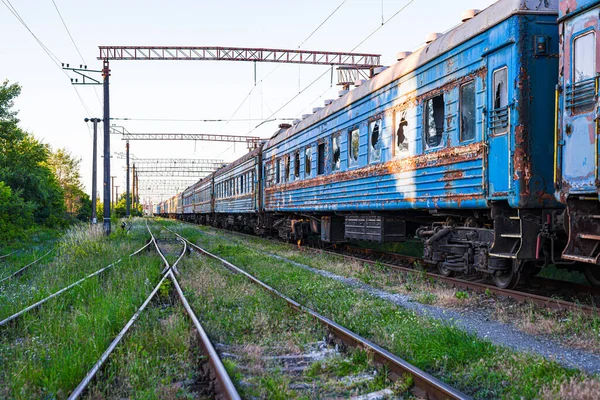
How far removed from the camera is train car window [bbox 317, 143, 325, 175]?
→ 14.8 metres

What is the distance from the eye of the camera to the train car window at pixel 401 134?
10094mm

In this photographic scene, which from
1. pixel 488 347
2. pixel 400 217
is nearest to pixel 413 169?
pixel 400 217

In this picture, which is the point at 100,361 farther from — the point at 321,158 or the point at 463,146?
the point at 321,158

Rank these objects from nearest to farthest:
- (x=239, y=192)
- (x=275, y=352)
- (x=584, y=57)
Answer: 1. (x=275, y=352)
2. (x=584, y=57)
3. (x=239, y=192)

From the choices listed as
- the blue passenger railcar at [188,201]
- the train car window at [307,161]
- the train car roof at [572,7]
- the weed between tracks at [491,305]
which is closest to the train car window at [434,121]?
the weed between tracks at [491,305]

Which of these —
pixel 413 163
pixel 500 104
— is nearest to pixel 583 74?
pixel 500 104

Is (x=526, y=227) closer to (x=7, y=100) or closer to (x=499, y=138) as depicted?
(x=499, y=138)

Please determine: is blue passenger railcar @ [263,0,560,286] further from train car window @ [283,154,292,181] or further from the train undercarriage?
train car window @ [283,154,292,181]

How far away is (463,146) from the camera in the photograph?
324 inches

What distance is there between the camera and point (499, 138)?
734 cm

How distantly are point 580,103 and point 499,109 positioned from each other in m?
1.26

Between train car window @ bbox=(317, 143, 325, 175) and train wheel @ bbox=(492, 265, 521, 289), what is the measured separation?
7.12 metres

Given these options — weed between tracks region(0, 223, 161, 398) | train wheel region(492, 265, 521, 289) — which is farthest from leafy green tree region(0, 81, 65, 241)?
train wheel region(492, 265, 521, 289)

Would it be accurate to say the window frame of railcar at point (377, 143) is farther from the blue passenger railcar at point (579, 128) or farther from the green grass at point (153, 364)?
the green grass at point (153, 364)
